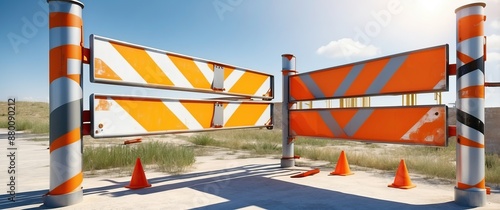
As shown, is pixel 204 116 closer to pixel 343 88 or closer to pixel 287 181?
pixel 287 181

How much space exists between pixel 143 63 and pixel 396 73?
3.27 metres

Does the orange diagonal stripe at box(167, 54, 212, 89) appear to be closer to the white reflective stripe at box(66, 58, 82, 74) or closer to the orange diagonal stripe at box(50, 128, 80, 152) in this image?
the white reflective stripe at box(66, 58, 82, 74)

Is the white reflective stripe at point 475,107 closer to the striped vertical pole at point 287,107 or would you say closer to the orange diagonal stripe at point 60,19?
the striped vertical pole at point 287,107

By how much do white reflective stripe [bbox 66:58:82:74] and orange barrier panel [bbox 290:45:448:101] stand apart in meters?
3.54

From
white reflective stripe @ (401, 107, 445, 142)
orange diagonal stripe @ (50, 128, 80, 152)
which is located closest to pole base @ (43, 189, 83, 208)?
orange diagonal stripe @ (50, 128, 80, 152)

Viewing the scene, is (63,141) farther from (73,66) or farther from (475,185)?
(475,185)

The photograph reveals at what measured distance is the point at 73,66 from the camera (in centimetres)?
325

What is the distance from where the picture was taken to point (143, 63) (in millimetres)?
3781

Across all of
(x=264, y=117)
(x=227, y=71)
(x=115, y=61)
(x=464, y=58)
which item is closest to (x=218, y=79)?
(x=227, y=71)

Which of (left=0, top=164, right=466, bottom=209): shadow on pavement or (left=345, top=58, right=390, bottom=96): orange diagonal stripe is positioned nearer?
(left=0, top=164, right=466, bottom=209): shadow on pavement

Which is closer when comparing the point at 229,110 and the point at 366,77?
the point at 366,77

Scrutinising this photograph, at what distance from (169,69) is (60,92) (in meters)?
1.31

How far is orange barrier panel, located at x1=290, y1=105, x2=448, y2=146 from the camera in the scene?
361 centimetres

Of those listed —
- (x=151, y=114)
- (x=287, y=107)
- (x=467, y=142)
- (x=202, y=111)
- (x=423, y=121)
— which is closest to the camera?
(x=467, y=142)
